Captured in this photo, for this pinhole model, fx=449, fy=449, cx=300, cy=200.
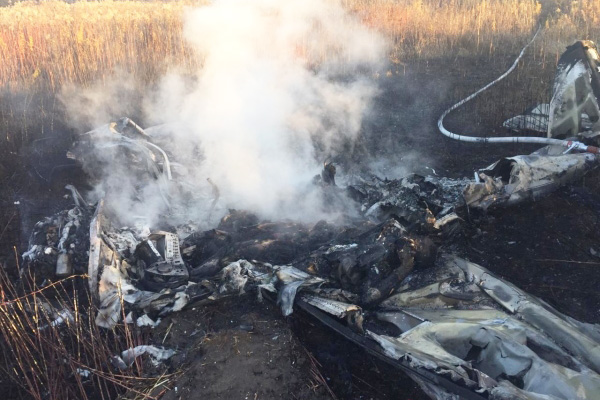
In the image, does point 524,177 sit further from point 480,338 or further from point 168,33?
point 168,33

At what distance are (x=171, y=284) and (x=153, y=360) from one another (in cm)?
92

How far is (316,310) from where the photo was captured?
398 cm

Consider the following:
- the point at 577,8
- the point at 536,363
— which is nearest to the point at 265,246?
the point at 536,363

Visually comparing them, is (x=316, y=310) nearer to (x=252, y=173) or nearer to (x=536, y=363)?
(x=536, y=363)

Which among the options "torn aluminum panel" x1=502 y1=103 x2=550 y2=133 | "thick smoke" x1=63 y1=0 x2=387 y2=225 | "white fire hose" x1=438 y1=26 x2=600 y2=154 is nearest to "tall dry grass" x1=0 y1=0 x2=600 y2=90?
"thick smoke" x1=63 y1=0 x2=387 y2=225

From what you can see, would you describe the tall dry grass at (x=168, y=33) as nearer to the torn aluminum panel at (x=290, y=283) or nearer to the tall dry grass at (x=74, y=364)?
the tall dry grass at (x=74, y=364)

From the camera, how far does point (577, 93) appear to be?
6719 millimetres

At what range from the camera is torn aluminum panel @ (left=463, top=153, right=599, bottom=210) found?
5477 millimetres

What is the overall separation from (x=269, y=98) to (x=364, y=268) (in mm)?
5057

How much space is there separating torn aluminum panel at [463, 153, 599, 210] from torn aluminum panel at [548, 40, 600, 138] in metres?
0.95

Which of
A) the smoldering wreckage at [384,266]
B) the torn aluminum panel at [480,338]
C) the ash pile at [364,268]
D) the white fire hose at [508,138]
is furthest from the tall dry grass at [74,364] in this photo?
the white fire hose at [508,138]

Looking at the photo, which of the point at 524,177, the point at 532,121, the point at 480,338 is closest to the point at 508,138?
the point at 532,121

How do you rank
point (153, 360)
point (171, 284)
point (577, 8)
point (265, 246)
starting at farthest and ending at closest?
point (577, 8) → point (265, 246) → point (171, 284) → point (153, 360)

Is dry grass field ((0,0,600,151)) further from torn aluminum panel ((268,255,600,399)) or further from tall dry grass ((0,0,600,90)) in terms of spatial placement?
torn aluminum panel ((268,255,600,399))
